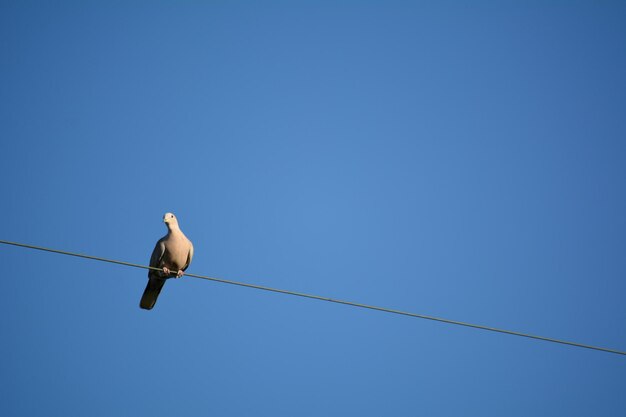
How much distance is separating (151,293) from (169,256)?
36.2 inches

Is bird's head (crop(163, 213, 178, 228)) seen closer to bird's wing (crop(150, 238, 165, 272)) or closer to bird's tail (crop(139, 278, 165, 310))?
bird's wing (crop(150, 238, 165, 272))

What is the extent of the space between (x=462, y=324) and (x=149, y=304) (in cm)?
678

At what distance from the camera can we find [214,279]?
6949mm

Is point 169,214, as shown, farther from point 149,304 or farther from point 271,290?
point 271,290

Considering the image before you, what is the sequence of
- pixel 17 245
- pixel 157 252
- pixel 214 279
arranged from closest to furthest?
1. pixel 17 245
2. pixel 214 279
3. pixel 157 252

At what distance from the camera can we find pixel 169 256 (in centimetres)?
1109

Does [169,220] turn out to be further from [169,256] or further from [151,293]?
[151,293]

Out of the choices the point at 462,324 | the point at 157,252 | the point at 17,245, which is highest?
the point at 157,252

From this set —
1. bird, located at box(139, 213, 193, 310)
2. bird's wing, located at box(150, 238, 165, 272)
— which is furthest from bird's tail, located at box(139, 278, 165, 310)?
bird's wing, located at box(150, 238, 165, 272)

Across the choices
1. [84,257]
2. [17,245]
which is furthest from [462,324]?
[17,245]

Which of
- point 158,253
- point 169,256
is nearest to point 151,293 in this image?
point 158,253

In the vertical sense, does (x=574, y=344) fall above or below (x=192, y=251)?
below

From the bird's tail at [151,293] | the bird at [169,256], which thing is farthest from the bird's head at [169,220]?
the bird's tail at [151,293]

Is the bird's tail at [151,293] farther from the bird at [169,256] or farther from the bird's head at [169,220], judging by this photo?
the bird's head at [169,220]
